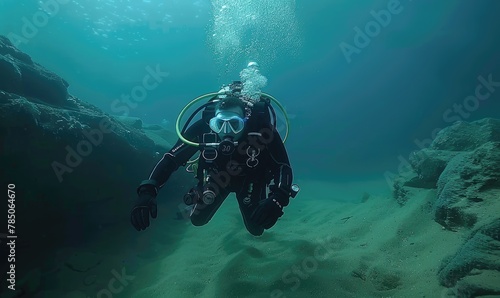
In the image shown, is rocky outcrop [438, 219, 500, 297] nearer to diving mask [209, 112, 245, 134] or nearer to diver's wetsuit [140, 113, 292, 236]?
diver's wetsuit [140, 113, 292, 236]

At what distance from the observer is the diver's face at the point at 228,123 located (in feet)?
13.0

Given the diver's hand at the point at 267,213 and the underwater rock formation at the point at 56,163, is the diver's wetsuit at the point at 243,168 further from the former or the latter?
the underwater rock formation at the point at 56,163

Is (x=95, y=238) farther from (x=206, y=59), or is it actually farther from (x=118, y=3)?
(x=206, y=59)

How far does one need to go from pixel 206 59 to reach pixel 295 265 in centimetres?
5565

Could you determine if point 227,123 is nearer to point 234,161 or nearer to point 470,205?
point 234,161

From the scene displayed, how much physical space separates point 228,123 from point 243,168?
767 millimetres

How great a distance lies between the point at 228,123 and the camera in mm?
3963

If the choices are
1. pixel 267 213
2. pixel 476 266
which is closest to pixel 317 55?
pixel 267 213

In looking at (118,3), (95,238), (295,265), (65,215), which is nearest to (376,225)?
(295,265)

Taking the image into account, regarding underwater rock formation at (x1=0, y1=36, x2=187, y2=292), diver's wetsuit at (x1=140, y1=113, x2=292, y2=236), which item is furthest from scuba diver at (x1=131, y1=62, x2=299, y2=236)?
underwater rock formation at (x1=0, y1=36, x2=187, y2=292)

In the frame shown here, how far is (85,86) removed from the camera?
58562 millimetres

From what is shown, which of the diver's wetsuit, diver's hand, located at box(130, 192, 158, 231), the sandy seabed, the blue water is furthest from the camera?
the blue water

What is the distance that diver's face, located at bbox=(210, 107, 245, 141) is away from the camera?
13.0 ft

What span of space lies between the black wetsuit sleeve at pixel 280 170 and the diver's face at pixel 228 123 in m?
0.65
